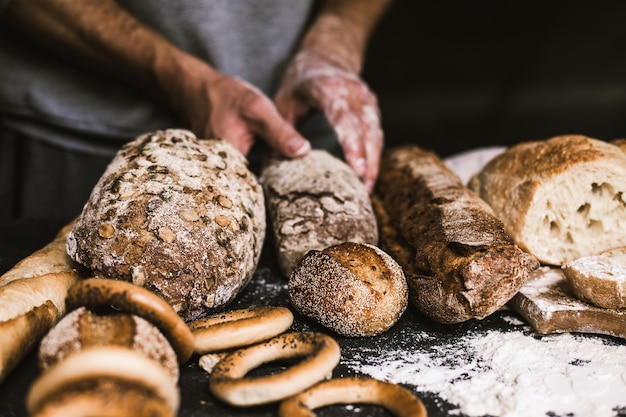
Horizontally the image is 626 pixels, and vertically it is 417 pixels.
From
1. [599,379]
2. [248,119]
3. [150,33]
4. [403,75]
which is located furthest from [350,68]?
[403,75]

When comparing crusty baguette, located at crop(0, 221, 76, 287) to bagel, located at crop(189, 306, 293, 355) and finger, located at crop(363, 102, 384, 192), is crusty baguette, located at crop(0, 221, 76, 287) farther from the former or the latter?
finger, located at crop(363, 102, 384, 192)

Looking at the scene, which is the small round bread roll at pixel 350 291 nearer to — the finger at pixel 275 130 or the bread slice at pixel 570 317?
the bread slice at pixel 570 317

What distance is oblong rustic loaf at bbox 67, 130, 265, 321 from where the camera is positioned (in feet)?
5.05

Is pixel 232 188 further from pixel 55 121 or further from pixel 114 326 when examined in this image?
pixel 55 121

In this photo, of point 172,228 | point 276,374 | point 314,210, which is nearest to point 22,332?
point 172,228

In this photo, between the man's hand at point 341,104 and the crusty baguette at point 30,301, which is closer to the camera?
the crusty baguette at point 30,301

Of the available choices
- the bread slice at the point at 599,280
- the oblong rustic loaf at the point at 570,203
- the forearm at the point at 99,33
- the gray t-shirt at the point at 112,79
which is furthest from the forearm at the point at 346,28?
the bread slice at the point at 599,280

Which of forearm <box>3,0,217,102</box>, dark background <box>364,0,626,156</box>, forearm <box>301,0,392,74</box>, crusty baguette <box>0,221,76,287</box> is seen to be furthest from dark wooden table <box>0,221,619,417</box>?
dark background <box>364,0,626,156</box>

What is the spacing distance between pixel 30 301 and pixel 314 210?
866 millimetres

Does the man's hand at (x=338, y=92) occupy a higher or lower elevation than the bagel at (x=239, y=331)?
higher

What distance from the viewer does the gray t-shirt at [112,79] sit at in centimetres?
277

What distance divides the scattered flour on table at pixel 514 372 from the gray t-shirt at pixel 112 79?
1842 mm

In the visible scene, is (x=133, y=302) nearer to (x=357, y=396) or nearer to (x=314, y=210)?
(x=357, y=396)

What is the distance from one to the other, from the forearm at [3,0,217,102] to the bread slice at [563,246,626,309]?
182 centimetres
